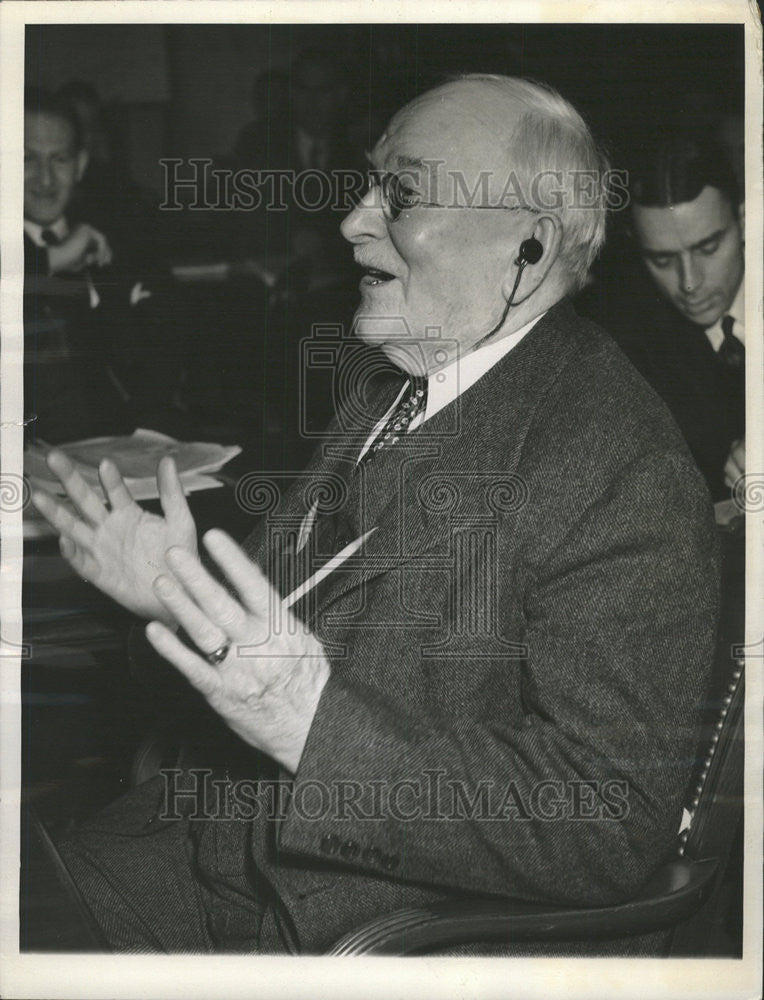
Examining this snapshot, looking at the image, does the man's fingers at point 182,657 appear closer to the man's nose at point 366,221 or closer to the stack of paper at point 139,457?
the stack of paper at point 139,457

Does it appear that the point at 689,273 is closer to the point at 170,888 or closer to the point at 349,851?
the point at 349,851

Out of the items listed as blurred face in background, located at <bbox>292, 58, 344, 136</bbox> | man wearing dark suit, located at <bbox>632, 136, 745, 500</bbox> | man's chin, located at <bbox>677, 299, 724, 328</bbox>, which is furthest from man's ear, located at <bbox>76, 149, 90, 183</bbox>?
man's chin, located at <bbox>677, 299, 724, 328</bbox>

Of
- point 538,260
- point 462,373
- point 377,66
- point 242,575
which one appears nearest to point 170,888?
point 242,575

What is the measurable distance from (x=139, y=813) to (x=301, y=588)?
45 centimetres

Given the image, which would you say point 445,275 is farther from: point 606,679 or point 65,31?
point 65,31

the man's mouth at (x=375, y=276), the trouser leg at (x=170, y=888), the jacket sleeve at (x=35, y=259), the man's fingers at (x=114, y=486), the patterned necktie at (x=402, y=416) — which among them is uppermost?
the jacket sleeve at (x=35, y=259)

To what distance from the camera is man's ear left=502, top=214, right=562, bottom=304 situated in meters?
1.49

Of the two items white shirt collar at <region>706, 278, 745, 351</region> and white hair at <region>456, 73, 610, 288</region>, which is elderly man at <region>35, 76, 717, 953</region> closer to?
white hair at <region>456, 73, 610, 288</region>

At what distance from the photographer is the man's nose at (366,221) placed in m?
1.53

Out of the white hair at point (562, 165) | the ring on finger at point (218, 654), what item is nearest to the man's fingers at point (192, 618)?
the ring on finger at point (218, 654)

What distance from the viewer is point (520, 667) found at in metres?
1.41

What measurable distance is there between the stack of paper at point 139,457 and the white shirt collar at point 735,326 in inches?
30.8

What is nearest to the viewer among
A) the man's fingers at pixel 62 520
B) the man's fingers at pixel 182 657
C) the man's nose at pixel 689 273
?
the man's fingers at pixel 182 657

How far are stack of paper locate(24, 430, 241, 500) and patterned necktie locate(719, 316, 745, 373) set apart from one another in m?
0.79
